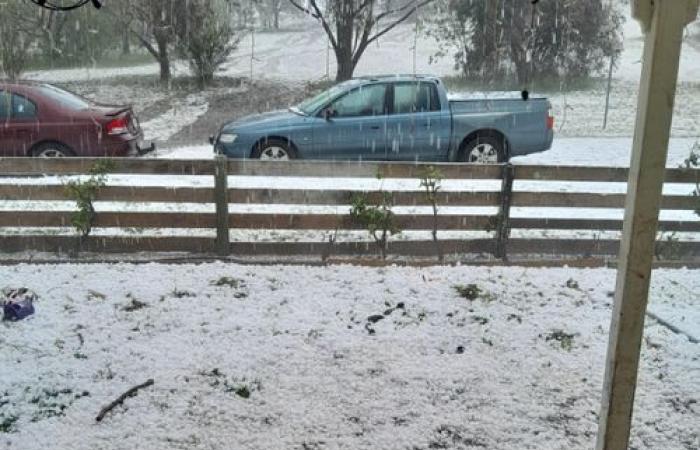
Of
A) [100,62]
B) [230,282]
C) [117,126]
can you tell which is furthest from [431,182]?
[100,62]

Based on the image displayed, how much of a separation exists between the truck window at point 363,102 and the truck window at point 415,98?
0.68 feet

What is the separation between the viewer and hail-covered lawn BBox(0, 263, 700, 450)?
3.01m

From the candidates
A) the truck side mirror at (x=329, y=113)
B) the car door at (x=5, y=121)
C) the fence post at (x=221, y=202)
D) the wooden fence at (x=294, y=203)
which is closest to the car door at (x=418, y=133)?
the truck side mirror at (x=329, y=113)

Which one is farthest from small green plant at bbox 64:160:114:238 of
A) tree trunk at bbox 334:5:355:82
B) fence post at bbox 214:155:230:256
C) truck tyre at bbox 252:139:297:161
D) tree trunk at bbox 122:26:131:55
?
tree trunk at bbox 122:26:131:55

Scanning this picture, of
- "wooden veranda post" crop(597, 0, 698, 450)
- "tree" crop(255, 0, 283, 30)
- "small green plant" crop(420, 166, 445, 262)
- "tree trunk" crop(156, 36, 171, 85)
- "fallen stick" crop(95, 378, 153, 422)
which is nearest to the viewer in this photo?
"wooden veranda post" crop(597, 0, 698, 450)

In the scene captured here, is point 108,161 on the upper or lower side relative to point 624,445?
upper

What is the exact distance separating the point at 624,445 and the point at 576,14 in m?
17.2

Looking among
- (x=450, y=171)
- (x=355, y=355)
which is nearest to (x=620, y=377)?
(x=355, y=355)

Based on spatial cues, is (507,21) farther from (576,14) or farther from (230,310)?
(230,310)

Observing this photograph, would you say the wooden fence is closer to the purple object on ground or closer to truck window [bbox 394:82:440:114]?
the purple object on ground

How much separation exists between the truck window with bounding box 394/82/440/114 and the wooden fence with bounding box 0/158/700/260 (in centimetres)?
333

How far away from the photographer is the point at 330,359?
3.66m

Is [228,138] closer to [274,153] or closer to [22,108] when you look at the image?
[274,153]

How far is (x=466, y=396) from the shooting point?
3.31 meters
